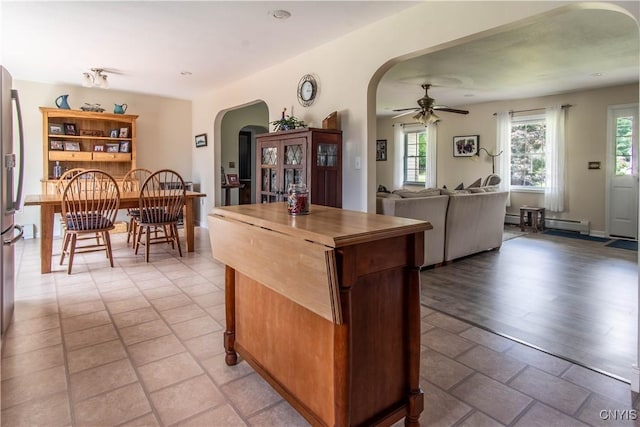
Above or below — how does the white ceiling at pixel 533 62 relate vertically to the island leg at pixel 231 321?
above

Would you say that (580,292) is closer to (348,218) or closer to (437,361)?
(437,361)

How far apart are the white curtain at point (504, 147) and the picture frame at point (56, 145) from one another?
7.74 metres

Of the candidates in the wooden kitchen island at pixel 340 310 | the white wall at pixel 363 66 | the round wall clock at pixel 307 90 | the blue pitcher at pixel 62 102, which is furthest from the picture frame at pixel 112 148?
the wooden kitchen island at pixel 340 310

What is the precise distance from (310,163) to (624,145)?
18.0ft

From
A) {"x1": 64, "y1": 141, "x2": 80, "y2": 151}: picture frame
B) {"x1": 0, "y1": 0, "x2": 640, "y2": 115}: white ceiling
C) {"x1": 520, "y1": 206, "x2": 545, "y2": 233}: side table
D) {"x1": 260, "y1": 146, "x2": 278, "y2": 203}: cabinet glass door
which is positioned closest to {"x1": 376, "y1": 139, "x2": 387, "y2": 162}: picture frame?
{"x1": 0, "y1": 0, "x2": 640, "y2": 115}: white ceiling

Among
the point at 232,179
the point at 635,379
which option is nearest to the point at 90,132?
the point at 232,179

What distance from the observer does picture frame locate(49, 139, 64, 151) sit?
5879mm

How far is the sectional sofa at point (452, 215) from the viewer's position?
379 cm

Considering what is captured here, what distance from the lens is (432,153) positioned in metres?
8.60

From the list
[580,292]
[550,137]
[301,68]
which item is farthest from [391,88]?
[580,292]

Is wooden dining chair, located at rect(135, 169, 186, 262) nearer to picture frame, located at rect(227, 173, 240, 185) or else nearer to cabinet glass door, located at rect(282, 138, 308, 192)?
cabinet glass door, located at rect(282, 138, 308, 192)

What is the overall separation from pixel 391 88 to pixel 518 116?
9.04 ft

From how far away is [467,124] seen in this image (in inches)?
314

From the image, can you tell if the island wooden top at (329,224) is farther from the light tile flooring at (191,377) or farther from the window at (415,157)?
the window at (415,157)
